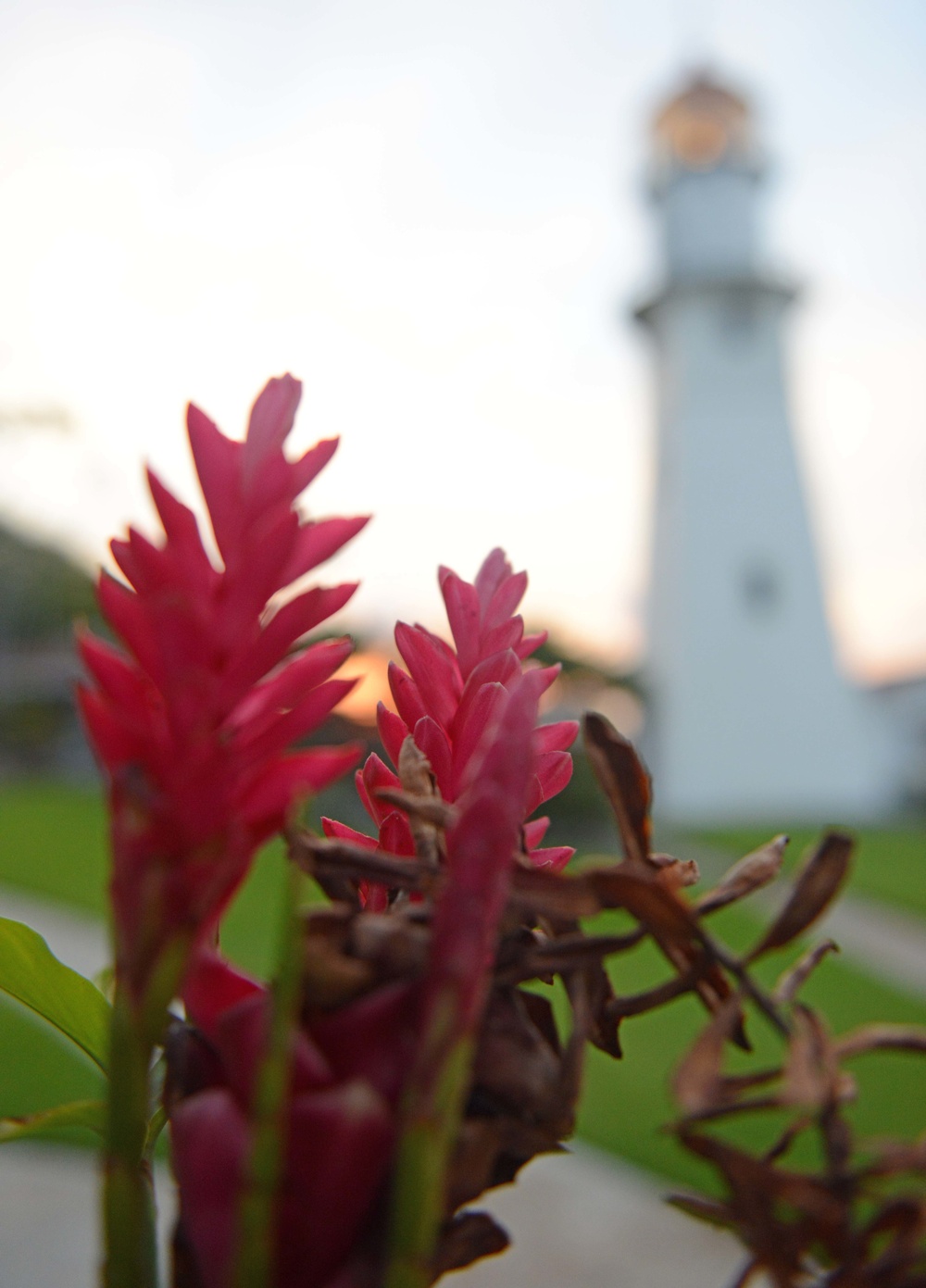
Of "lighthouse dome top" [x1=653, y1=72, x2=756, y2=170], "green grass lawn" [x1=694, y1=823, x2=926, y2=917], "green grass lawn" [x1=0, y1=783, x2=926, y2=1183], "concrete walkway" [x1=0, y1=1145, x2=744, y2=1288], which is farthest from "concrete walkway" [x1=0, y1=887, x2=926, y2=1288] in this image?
"lighthouse dome top" [x1=653, y1=72, x2=756, y2=170]

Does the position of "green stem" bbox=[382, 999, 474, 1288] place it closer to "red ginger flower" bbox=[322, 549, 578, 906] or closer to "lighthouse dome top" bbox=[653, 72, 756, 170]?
"red ginger flower" bbox=[322, 549, 578, 906]

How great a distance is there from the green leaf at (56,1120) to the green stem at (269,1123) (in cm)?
7

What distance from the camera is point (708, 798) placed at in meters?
12.2

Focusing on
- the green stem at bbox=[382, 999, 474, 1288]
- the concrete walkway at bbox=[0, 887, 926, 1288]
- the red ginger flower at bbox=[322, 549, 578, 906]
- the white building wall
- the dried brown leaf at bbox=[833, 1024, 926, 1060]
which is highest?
the white building wall

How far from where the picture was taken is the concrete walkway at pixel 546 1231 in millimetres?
2240

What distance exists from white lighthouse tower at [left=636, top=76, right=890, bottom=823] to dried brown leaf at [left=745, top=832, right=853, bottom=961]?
1218 centimetres

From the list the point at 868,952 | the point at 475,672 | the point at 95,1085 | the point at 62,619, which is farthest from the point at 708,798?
the point at 475,672

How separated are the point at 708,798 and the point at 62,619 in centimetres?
885

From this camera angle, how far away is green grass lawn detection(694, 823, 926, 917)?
6.81 metres

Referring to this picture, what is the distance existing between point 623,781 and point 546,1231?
8.66ft

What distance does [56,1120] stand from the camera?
275 mm

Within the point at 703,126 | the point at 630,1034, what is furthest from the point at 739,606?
the point at 630,1034

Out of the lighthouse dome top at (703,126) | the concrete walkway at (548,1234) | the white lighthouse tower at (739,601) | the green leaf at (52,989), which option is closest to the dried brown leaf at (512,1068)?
the green leaf at (52,989)

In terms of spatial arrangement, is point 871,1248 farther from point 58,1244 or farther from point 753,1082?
point 58,1244
